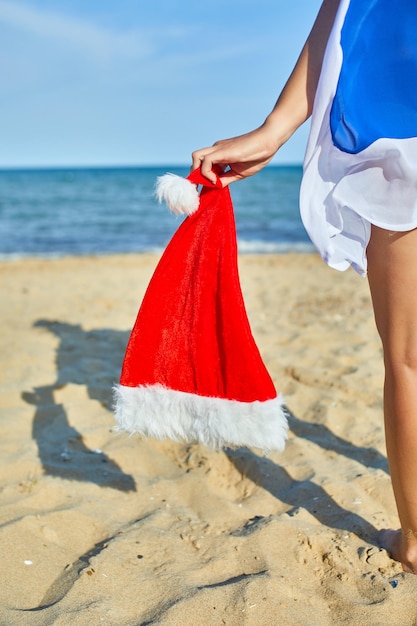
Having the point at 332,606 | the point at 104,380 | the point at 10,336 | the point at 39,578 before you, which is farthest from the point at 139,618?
the point at 10,336

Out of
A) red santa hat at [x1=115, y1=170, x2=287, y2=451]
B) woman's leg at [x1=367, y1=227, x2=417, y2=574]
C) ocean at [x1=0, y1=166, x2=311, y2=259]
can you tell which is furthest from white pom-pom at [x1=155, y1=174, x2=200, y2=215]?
ocean at [x1=0, y1=166, x2=311, y2=259]

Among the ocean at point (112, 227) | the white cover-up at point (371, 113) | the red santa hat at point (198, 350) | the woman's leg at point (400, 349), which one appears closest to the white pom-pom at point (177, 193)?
the red santa hat at point (198, 350)

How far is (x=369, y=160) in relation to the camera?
5.33 feet

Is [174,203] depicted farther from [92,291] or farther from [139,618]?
[92,291]

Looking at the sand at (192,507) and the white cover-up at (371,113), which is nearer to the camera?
the white cover-up at (371,113)

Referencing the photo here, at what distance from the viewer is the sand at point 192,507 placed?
1.75 m

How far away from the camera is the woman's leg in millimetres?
1646

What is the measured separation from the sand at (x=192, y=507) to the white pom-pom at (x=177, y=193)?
1.16 metres

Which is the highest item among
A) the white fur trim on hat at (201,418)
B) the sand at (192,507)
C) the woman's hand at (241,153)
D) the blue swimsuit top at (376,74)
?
the blue swimsuit top at (376,74)

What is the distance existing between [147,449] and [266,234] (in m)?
11.1

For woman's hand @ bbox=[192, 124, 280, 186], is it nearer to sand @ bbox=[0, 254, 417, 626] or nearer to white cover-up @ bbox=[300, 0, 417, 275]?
white cover-up @ bbox=[300, 0, 417, 275]

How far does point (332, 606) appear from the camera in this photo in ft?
5.76

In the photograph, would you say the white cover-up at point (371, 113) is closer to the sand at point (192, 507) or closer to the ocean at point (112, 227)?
the sand at point (192, 507)

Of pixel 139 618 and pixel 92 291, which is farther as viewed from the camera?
pixel 92 291
